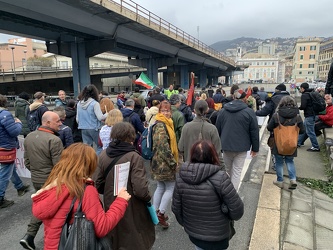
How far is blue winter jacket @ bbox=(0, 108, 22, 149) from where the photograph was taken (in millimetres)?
4100

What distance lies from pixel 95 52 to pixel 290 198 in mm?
21435

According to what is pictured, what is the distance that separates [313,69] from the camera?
10294cm

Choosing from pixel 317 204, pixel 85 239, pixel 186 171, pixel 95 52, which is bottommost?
pixel 317 204

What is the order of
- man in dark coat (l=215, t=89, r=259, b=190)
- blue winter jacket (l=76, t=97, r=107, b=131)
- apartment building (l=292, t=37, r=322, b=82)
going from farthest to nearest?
apartment building (l=292, t=37, r=322, b=82), blue winter jacket (l=76, t=97, r=107, b=131), man in dark coat (l=215, t=89, r=259, b=190)

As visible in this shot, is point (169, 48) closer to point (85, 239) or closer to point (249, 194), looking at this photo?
point (249, 194)

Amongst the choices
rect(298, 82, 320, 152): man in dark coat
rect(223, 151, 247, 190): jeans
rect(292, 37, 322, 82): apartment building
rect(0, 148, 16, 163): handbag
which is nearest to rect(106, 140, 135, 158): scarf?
rect(223, 151, 247, 190): jeans

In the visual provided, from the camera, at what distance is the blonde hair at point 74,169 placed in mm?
1859

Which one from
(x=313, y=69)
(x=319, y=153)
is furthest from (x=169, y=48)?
(x=313, y=69)

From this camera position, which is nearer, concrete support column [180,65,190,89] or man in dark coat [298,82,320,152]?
man in dark coat [298,82,320,152]

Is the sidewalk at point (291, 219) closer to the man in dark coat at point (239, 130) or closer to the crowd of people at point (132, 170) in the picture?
the crowd of people at point (132, 170)

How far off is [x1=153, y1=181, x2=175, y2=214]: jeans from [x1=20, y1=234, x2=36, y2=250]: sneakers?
1.69 meters

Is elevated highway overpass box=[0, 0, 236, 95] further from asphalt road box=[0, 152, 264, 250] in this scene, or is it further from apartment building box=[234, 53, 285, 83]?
apartment building box=[234, 53, 285, 83]

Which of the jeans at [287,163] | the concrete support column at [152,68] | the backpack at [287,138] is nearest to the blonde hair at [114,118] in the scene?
the backpack at [287,138]

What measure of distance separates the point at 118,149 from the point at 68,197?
0.78 meters
